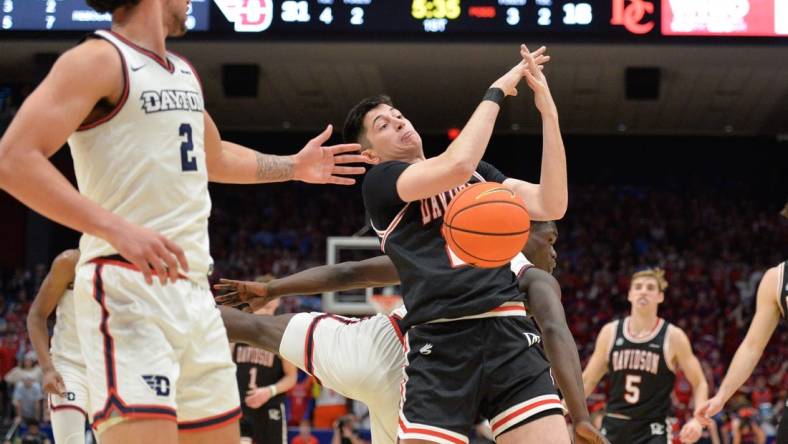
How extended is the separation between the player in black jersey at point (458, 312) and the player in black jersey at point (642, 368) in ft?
11.8

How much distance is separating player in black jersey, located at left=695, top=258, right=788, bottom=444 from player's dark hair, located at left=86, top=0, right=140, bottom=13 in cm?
356

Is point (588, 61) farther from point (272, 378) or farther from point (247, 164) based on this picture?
point (247, 164)

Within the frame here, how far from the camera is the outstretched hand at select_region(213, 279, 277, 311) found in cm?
448

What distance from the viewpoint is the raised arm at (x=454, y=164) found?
374cm

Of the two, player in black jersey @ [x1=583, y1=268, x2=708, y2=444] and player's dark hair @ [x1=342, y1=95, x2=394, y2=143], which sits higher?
player's dark hair @ [x1=342, y1=95, x2=394, y2=143]

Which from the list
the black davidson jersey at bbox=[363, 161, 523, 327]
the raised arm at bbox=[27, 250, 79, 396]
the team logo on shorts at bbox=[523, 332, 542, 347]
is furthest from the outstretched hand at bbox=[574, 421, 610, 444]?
the raised arm at bbox=[27, 250, 79, 396]

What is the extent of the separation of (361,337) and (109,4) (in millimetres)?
1942

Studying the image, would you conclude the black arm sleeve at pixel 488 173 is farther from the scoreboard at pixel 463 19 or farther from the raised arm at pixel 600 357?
the scoreboard at pixel 463 19

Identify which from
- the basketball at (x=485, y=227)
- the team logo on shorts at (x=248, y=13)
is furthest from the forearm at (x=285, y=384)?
the basketball at (x=485, y=227)

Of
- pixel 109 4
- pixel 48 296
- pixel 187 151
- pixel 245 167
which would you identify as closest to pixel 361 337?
pixel 245 167

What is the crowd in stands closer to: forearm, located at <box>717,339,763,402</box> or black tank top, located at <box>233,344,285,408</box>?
black tank top, located at <box>233,344,285,408</box>

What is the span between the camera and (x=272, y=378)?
893 cm

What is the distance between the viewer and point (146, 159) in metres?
2.82

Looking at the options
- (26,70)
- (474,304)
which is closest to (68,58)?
(474,304)
